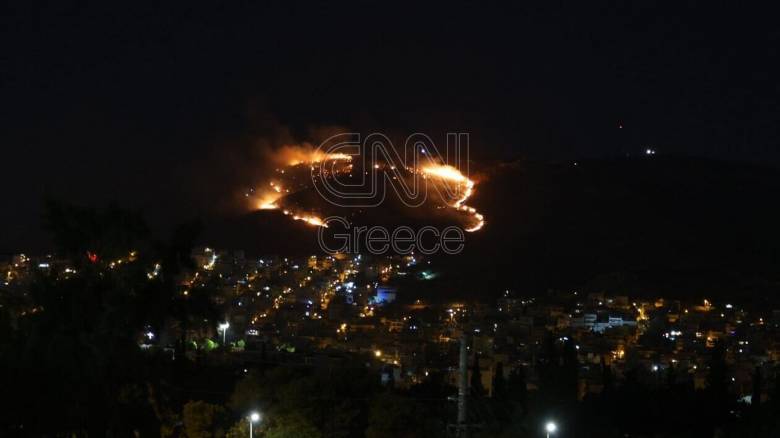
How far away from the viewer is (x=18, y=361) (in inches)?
412

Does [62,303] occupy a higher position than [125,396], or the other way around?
[62,303]

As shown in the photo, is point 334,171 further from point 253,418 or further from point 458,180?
point 253,418

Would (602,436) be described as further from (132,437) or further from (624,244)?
(624,244)

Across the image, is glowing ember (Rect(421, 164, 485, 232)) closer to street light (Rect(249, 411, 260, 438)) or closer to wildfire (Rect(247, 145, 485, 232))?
wildfire (Rect(247, 145, 485, 232))

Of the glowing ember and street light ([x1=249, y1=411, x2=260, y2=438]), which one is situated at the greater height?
the glowing ember

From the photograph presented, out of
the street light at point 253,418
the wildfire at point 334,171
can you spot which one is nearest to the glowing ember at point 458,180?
the wildfire at point 334,171

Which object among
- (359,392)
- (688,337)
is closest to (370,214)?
(688,337)

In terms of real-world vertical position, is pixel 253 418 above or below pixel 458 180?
below

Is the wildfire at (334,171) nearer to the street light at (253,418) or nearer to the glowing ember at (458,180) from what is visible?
the glowing ember at (458,180)

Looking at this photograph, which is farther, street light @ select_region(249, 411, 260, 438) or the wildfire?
the wildfire

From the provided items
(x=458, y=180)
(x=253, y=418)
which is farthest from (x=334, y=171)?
(x=253, y=418)

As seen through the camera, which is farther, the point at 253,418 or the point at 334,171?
the point at 334,171

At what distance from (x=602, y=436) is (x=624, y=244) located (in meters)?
32.6

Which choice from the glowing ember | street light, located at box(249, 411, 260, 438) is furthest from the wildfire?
street light, located at box(249, 411, 260, 438)
